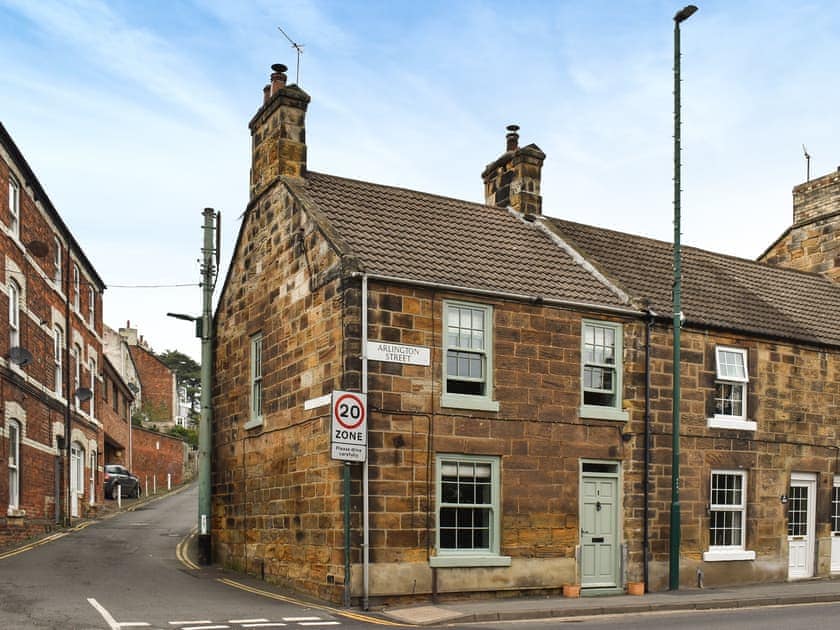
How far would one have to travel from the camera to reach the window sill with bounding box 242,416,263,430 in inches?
741

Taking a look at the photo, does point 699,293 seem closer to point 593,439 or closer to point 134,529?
point 593,439

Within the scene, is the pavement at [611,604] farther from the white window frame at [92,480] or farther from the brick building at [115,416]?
the brick building at [115,416]

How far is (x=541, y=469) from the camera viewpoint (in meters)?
16.9

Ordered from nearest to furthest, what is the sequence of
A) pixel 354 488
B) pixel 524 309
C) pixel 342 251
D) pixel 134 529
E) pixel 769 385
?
pixel 354 488 < pixel 342 251 < pixel 524 309 < pixel 769 385 < pixel 134 529

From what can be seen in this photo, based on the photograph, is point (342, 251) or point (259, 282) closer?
point (342, 251)

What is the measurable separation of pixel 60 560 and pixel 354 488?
8617 millimetres

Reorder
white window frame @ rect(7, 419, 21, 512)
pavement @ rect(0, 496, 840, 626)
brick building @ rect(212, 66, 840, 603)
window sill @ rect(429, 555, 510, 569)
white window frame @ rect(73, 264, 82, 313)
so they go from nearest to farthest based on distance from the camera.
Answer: pavement @ rect(0, 496, 840, 626), window sill @ rect(429, 555, 510, 569), brick building @ rect(212, 66, 840, 603), white window frame @ rect(7, 419, 21, 512), white window frame @ rect(73, 264, 82, 313)

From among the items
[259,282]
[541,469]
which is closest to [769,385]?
[541,469]

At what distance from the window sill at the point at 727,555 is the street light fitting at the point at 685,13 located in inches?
414

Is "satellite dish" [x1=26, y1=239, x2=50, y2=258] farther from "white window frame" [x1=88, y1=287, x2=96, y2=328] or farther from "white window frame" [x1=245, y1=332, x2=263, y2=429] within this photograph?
"white window frame" [x1=245, y1=332, x2=263, y2=429]

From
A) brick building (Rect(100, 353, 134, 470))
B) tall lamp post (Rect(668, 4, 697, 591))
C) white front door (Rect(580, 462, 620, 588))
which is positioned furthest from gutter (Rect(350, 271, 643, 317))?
brick building (Rect(100, 353, 134, 470))

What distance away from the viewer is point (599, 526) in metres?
17.5

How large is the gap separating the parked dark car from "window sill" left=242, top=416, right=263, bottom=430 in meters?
20.7

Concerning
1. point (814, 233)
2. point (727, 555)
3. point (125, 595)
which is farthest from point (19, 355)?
point (814, 233)
